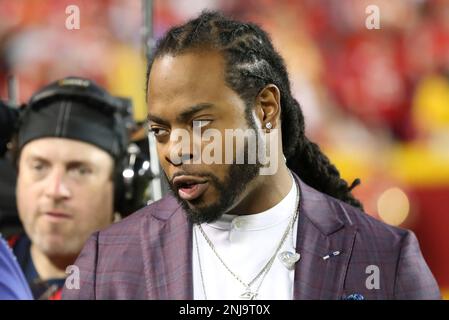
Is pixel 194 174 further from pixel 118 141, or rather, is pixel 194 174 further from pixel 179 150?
pixel 118 141

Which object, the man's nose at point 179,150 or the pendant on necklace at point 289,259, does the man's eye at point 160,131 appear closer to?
the man's nose at point 179,150

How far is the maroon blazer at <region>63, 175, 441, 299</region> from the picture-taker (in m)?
0.87

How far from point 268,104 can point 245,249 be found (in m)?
0.17

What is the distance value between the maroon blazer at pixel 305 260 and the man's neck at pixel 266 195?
0.03 meters

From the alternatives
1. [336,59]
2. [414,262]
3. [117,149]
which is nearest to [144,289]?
[414,262]

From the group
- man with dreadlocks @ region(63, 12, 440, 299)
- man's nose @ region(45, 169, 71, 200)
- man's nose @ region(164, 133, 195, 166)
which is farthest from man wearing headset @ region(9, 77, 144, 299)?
man's nose @ region(164, 133, 195, 166)

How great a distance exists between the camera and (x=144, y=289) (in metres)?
0.87

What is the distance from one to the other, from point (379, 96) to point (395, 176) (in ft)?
0.73

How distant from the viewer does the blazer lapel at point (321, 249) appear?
0.87 metres

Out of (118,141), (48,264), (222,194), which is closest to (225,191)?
(222,194)

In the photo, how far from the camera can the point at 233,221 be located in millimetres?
930

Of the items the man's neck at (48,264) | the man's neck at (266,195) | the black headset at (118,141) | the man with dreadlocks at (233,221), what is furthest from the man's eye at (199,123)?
the man's neck at (48,264)

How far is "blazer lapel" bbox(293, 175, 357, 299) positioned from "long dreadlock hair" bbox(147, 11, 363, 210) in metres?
0.09

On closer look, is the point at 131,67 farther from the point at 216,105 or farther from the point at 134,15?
the point at 216,105
